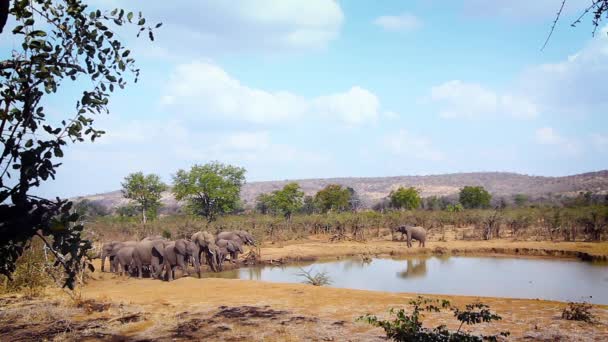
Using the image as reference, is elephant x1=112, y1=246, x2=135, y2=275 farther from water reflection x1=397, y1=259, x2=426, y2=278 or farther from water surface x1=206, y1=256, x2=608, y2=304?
water reflection x1=397, y1=259, x2=426, y2=278

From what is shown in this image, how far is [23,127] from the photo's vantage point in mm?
3682

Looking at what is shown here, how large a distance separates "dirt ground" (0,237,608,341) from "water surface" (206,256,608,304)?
15.2ft

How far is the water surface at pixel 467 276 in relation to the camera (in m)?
15.4

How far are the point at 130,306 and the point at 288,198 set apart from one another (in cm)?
4309

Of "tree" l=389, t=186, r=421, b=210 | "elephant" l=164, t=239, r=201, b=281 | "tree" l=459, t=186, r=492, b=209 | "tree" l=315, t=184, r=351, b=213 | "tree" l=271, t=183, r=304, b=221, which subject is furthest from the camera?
"tree" l=389, t=186, r=421, b=210

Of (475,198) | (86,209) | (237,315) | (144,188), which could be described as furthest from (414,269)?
(475,198)

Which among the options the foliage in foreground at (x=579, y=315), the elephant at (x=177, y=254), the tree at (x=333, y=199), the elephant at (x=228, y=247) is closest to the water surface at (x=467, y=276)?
the elephant at (x=228, y=247)

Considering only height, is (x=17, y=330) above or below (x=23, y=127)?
below

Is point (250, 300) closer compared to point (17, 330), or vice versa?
point (17, 330)

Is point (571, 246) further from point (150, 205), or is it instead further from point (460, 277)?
point (150, 205)

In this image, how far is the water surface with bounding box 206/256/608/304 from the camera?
15391 mm

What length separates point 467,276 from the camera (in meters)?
18.6

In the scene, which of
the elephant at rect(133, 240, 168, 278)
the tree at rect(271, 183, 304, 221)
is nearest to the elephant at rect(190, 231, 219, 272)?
the elephant at rect(133, 240, 168, 278)

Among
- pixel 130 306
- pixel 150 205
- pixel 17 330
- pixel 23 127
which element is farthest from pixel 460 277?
pixel 150 205
